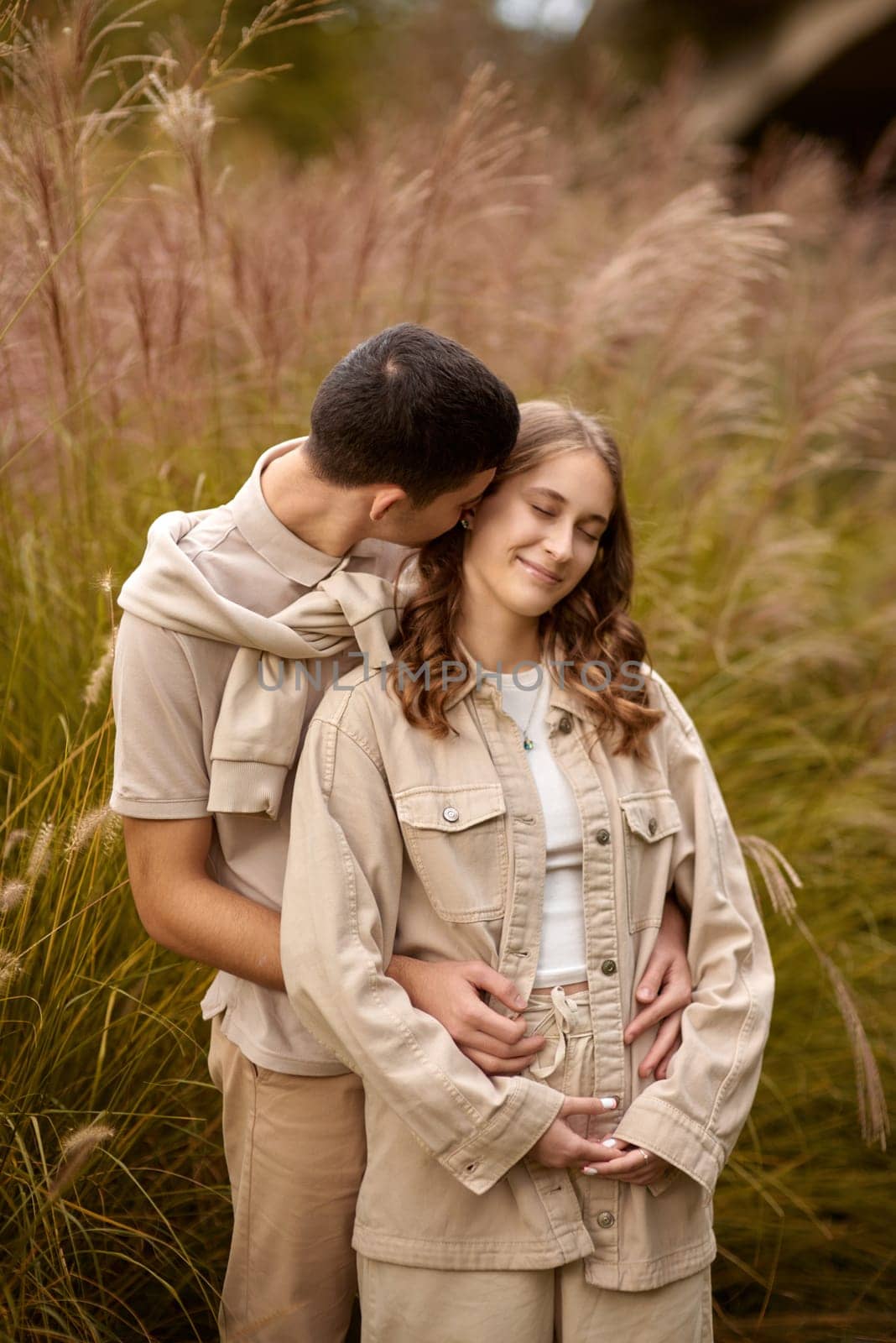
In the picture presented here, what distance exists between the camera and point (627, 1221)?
1.78 meters

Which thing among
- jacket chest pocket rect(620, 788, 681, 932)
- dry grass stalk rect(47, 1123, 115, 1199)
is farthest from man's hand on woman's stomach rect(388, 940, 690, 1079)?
dry grass stalk rect(47, 1123, 115, 1199)

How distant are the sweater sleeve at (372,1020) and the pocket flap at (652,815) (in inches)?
16.9

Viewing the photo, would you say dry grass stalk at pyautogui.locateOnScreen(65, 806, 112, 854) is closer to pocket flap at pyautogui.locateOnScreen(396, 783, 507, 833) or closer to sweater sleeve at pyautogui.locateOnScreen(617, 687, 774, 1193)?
pocket flap at pyautogui.locateOnScreen(396, 783, 507, 833)

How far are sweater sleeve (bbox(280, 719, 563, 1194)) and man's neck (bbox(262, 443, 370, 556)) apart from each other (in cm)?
39

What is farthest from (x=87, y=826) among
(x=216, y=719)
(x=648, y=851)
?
(x=648, y=851)

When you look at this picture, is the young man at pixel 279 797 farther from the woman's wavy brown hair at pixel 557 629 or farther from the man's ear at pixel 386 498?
the woman's wavy brown hair at pixel 557 629

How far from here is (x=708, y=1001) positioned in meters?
1.88

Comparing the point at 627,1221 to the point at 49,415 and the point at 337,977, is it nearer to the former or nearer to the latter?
the point at 337,977

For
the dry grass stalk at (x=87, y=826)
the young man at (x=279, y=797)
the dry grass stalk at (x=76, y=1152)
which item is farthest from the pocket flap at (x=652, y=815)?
→ the dry grass stalk at (x=76, y=1152)

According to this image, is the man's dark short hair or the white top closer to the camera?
the man's dark short hair

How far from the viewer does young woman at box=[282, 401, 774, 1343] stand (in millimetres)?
1699

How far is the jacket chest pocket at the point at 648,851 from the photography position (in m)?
1.88

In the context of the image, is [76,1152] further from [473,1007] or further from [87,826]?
[473,1007]

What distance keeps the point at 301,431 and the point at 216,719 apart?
4.82ft
